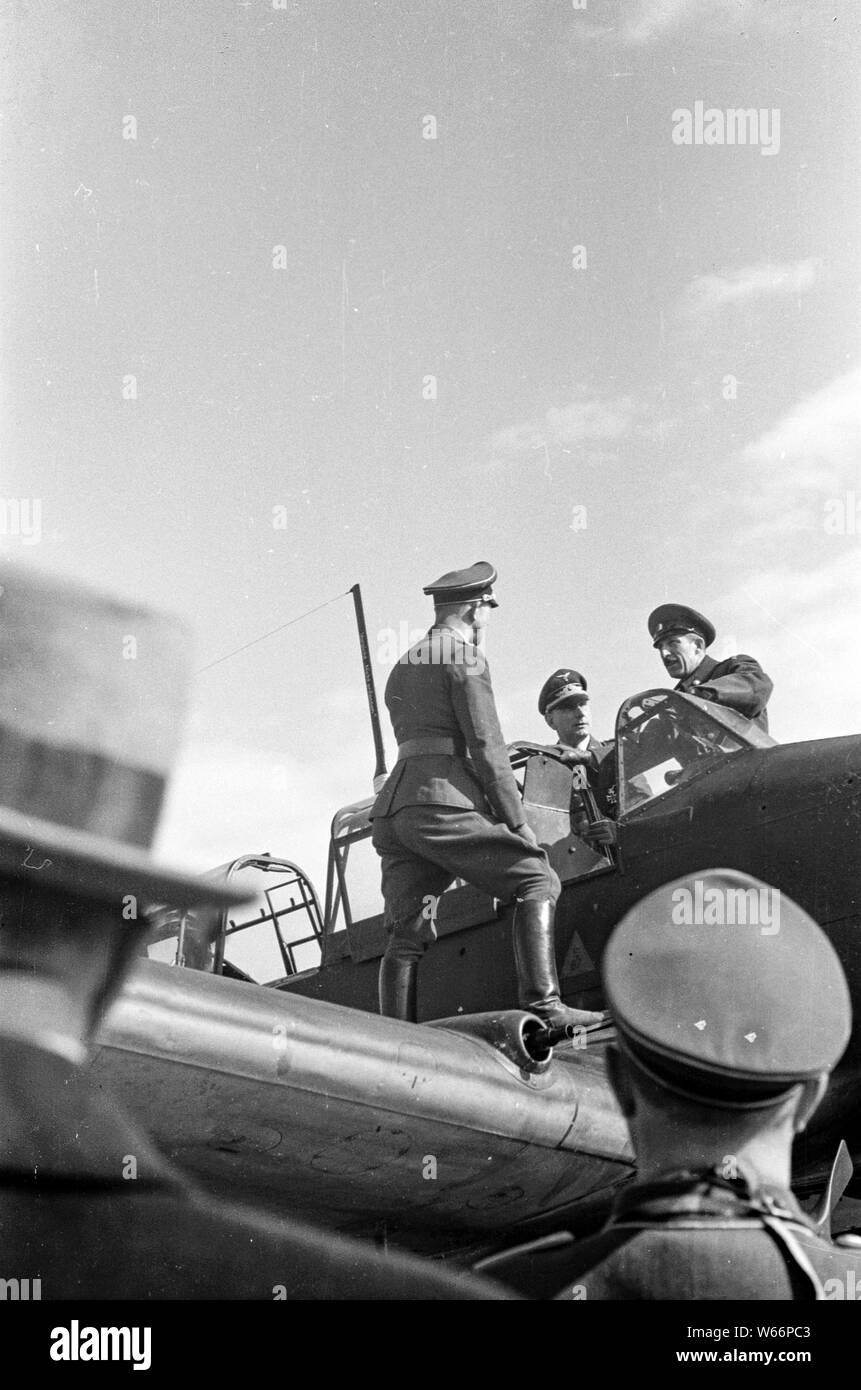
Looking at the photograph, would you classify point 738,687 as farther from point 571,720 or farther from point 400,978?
point 400,978

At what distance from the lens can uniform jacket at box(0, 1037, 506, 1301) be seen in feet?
2.89

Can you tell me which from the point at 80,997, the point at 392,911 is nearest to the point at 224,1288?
the point at 80,997

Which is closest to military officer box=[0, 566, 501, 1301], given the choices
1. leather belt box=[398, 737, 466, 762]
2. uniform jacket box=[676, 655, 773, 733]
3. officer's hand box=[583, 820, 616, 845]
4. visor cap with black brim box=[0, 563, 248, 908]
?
visor cap with black brim box=[0, 563, 248, 908]

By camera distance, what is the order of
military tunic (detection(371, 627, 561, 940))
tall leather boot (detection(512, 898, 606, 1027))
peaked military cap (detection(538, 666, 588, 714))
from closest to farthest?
tall leather boot (detection(512, 898, 606, 1027)) < military tunic (detection(371, 627, 561, 940)) < peaked military cap (detection(538, 666, 588, 714))

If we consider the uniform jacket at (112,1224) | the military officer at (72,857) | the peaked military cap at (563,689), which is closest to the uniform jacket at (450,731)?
the peaked military cap at (563,689)

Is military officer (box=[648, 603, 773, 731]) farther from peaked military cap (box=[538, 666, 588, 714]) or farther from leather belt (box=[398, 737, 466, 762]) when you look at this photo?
leather belt (box=[398, 737, 466, 762])

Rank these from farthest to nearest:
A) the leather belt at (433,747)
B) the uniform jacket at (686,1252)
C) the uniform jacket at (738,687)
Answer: the uniform jacket at (738,687), the leather belt at (433,747), the uniform jacket at (686,1252)

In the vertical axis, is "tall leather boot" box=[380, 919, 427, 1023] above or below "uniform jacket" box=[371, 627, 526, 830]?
below

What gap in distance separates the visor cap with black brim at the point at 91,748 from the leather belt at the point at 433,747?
8.77 feet

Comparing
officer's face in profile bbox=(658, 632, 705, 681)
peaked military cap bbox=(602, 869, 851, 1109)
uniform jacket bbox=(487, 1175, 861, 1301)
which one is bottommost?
uniform jacket bbox=(487, 1175, 861, 1301)

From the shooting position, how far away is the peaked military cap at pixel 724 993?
51.5 inches

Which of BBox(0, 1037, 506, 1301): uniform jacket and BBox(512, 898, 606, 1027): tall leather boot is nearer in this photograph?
BBox(0, 1037, 506, 1301): uniform jacket

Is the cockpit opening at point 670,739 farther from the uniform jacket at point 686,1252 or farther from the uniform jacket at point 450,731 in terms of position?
the uniform jacket at point 686,1252

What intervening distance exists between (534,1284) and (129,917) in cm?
68
